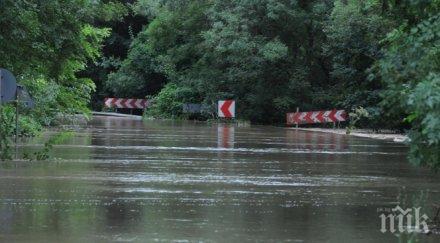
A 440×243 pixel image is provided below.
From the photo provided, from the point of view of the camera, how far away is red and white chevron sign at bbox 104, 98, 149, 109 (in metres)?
58.4

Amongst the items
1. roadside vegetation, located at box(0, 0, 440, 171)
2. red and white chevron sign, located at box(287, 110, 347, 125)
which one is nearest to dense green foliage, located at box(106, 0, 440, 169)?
roadside vegetation, located at box(0, 0, 440, 171)

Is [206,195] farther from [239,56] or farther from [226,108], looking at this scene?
[226,108]

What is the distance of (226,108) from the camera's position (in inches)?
1713

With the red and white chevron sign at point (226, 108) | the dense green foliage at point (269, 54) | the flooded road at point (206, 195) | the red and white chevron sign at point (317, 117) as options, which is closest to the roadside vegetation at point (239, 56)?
the dense green foliage at point (269, 54)

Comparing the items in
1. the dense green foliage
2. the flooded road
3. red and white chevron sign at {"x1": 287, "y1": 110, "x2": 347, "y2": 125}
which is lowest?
the flooded road

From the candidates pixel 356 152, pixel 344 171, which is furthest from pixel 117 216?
pixel 356 152

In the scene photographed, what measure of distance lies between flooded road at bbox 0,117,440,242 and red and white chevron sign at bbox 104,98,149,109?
36861mm

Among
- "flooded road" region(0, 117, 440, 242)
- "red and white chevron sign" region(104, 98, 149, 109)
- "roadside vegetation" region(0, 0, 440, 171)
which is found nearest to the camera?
"roadside vegetation" region(0, 0, 440, 171)

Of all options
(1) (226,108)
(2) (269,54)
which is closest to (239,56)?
(2) (269,54)

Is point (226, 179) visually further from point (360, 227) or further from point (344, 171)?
point (360, 227)

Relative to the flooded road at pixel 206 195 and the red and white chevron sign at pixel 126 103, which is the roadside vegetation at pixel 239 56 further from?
the flooded road at pixel 206 195

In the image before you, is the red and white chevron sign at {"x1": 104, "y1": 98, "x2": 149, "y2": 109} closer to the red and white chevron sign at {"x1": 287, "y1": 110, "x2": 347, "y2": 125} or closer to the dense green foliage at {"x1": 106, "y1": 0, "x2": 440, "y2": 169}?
the dense green foliage at {"x1": 106, "y1": 0, "x2": 440, "y2": 169}

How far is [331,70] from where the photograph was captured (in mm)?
43375

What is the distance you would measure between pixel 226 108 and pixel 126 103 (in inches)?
687
